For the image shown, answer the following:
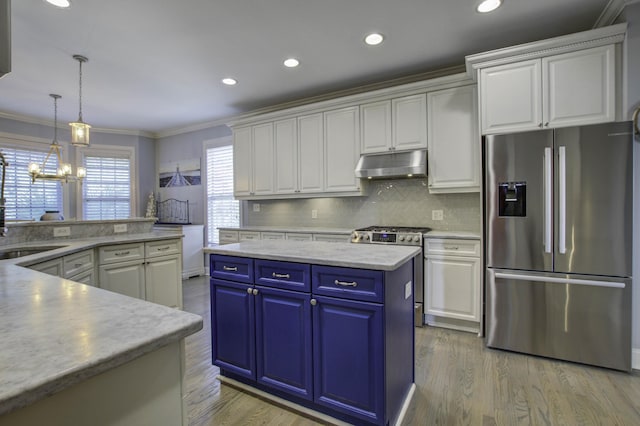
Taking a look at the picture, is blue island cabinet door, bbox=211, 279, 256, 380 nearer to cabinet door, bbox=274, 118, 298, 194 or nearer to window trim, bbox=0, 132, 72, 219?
cabinet door, bbox=274, 118, 298, 194

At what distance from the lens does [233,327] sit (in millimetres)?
2137

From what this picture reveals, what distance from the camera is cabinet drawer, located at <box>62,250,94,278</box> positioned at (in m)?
2.46

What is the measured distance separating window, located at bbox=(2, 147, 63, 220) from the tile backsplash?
380 centimetres

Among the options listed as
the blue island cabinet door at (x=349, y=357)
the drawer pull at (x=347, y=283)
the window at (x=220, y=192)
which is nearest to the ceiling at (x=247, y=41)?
the window at (x=220, y=192)

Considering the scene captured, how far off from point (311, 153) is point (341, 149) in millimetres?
430

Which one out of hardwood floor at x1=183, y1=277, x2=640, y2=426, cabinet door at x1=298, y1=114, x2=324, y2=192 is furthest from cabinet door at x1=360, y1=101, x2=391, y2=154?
hardwood floor at x1=183, y1=277, x2=640, y2=426

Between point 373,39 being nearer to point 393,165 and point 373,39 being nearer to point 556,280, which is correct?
point 393,165

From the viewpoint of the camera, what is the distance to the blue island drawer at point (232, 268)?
2.06 m

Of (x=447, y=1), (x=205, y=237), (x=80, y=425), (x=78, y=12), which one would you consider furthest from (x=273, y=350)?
(x=205, y=237)

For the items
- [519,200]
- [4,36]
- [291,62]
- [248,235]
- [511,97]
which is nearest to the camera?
[4,36]

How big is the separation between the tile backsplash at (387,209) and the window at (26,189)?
3796 mm

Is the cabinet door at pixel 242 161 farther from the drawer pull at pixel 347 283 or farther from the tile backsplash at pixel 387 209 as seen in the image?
the drawer pull at pixel 347 283

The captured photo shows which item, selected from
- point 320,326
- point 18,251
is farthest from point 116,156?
point 320,326

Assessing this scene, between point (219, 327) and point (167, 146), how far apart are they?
519cm
